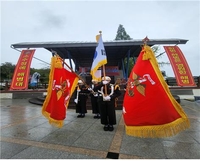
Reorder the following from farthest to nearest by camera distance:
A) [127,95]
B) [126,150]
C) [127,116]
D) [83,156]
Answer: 1. [127,95]
2. [127,116]
3. [126,150]
4. [83,156]

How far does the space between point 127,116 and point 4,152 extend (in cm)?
264

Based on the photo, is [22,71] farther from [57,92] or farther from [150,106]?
[150,106]

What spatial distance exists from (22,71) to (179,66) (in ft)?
40.4

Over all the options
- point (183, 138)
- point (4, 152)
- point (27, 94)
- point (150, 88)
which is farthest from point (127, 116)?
point (27, 94)

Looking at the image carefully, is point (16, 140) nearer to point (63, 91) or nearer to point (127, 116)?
point (63, 91)

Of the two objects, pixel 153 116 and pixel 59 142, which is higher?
pixel 153 116

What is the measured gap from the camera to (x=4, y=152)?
2.83 meters

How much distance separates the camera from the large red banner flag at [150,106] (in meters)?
2.71

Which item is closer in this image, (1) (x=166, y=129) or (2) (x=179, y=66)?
(1) (x=166, y=129)

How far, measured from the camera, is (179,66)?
34.8 feet

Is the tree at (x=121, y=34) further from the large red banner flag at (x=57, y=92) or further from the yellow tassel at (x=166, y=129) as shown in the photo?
the yellow tassel at (x=166, y=129)

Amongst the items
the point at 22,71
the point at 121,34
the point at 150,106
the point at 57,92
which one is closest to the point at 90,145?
the point at 150,106

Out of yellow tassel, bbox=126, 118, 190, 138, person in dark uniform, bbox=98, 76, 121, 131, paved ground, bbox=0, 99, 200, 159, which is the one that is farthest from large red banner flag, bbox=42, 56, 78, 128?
yellow tassel, bbox=126, 118, 190, 138

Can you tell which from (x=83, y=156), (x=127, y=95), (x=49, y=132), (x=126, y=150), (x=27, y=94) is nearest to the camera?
(x=83, y=156)
